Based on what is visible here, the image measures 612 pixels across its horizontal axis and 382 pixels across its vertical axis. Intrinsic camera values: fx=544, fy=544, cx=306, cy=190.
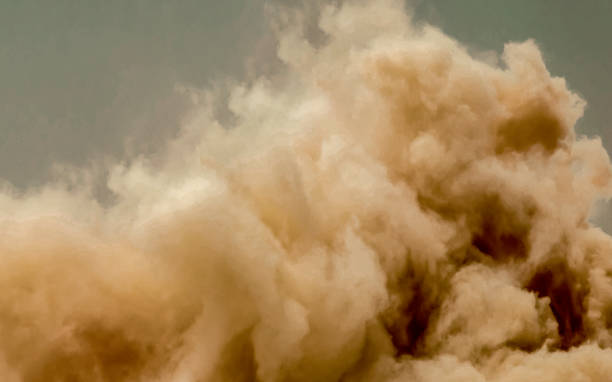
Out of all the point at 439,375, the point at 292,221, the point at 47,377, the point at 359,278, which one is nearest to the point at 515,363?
the point at 439,375

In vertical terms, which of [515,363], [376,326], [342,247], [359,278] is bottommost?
[515,363]

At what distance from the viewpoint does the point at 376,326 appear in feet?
63.2

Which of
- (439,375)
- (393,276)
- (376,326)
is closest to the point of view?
(439,375)

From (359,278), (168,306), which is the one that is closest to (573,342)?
(359,278)

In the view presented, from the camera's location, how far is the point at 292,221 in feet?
61.5

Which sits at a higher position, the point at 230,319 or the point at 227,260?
the point at 227,260

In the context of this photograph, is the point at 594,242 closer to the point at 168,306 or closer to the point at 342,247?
the point at 342,247

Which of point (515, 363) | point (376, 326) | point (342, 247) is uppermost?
point (342, 247)

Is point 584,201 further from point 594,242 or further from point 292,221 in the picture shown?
point 292,221

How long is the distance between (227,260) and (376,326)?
6508 millimetres

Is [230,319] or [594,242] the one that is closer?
[230,319]

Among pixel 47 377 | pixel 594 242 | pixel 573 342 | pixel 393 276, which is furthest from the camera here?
pixel 594 242

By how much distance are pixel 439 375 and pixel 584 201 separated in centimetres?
1558

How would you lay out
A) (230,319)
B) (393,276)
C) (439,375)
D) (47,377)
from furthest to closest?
(393,276) → (439,375) → (230,319) → (47,377)
